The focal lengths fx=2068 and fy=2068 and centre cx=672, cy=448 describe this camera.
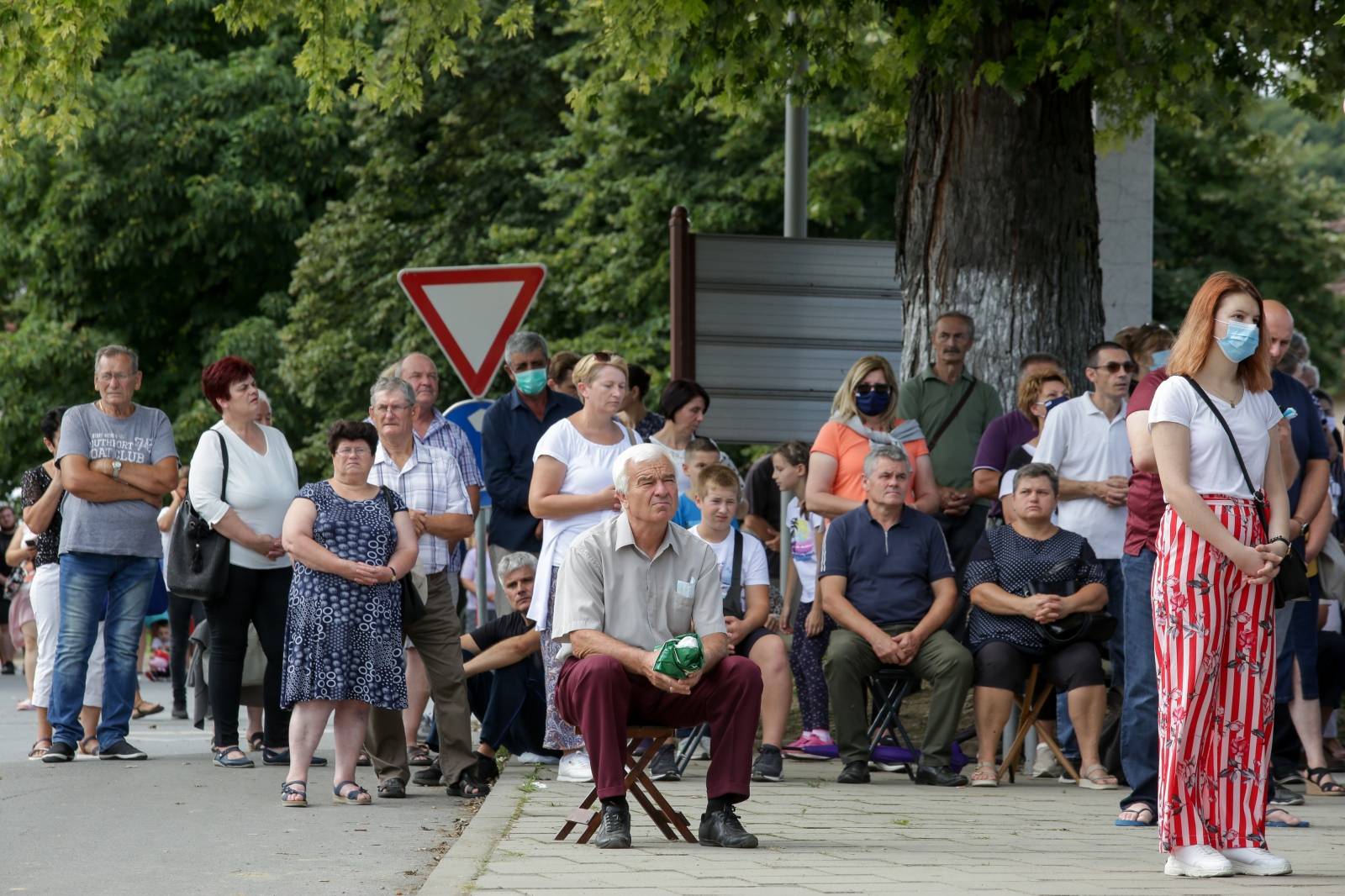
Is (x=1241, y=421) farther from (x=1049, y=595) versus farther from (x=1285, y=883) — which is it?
(x=1049, y=595)

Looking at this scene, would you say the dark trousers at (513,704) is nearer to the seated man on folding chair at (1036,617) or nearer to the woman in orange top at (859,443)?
the woman in orange top at (859,443)

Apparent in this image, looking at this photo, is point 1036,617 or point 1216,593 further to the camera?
point 1036,617

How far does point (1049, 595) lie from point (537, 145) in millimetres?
25108

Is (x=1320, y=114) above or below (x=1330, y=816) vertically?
above

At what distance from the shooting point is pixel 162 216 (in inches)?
1328

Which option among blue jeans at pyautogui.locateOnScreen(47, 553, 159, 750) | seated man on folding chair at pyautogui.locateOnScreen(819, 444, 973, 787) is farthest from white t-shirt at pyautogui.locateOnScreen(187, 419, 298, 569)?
seated man on folding chair at pyautogui.locateOnScreen(819, 444, 973, 787)

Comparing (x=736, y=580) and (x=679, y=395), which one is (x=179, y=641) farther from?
(x=736, y=580)

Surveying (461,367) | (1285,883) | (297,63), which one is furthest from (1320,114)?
(1285,883)

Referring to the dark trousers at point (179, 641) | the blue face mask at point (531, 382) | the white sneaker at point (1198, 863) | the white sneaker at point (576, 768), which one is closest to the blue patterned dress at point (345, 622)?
the white sneaker at point (576, 768)

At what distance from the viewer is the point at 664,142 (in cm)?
3178

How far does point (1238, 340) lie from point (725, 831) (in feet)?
8.28

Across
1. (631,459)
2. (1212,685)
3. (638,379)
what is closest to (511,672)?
(638,379)

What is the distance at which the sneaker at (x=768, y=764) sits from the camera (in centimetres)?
988

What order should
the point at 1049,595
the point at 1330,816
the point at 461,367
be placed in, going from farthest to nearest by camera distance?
1. the point at 461,367
2. the point at 1049,595
3. the point at 1330,816
